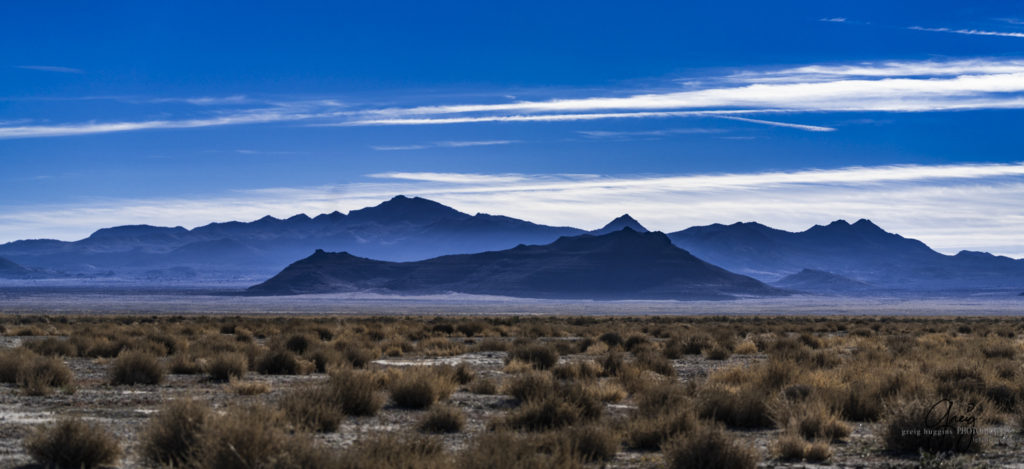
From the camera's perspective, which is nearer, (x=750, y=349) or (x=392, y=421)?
(x=392, y=421)

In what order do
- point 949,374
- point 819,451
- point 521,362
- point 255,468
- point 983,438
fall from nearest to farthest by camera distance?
point 255,468
point 819,451
point 983,438
point 949,374
point 521,362

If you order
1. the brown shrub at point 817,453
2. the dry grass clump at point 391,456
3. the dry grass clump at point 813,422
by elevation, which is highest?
the dry grass clump at point 391,456

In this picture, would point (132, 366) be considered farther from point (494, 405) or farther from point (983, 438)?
point (983, 438)

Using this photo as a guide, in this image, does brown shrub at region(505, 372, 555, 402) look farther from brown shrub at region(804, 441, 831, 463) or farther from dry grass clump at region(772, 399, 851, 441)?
brown shrub at region(804, 441, 831, 463)

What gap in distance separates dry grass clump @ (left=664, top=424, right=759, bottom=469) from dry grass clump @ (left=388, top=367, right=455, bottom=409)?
6.69 meters

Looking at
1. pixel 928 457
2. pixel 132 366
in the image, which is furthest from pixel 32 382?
pixel 928 457

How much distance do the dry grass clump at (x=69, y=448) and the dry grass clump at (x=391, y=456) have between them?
2960mm

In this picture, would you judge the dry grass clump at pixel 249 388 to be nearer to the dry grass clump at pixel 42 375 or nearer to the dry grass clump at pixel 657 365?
the dry grass clump at pixel 42 375

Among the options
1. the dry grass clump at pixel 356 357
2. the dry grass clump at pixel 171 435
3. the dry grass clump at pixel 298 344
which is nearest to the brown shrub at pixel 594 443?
the dry grass clump at pixel 171 435

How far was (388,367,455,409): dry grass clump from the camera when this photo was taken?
1698 cm

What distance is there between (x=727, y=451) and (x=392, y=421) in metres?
6.04

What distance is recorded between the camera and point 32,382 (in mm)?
18188

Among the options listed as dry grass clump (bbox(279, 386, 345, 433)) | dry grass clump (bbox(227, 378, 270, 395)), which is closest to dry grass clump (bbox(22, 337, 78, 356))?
dry grass clump (bbox(227, 378, 270, 395))

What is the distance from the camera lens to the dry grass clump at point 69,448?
35.8ft
